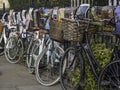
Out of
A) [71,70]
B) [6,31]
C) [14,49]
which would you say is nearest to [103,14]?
[71,70]

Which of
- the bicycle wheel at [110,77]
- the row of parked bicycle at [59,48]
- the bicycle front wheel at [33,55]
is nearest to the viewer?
the bicycle wheel at [110,77]

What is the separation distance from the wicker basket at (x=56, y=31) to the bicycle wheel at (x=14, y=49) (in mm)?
2520

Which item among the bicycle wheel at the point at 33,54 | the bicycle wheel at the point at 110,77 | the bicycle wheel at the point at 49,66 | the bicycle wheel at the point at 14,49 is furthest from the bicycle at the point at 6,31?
the bicycle wheel at the point at 110,77

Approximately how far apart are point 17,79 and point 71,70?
1.87m

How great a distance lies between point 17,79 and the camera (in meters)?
8.19

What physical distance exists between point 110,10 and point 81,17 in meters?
0.62

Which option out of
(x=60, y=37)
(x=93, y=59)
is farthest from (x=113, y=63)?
(x=60, y=37)

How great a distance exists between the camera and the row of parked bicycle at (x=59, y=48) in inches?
226

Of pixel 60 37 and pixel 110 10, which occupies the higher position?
pixel 110 10

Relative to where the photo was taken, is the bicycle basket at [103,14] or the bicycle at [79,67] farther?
the bicycle basket at [103,14]

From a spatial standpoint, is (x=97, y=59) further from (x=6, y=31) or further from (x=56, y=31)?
(x=6, y=31)

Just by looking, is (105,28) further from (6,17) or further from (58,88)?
(6,17)

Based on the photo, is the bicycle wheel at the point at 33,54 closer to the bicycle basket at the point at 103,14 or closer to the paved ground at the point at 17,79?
the paved ground at the point at 17,79

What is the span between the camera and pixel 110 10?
20.5ft
